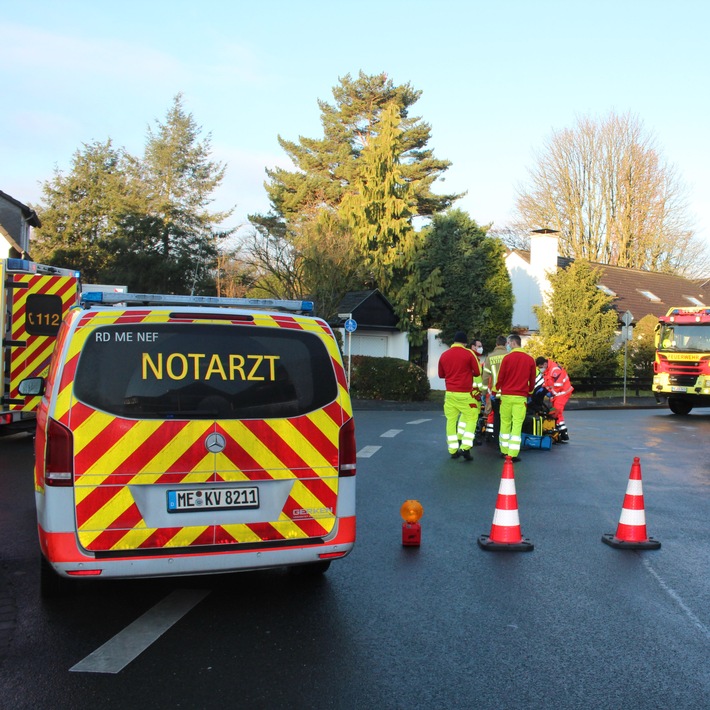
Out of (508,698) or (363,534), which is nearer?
(508,698)

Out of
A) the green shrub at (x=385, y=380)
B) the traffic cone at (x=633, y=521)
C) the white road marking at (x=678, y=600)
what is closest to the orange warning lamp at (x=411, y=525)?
the traffic cone at (x=633, y=521)

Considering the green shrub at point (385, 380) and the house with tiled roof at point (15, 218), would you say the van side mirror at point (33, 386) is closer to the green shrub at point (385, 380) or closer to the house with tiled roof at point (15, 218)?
the green shrub at point (385, 380)

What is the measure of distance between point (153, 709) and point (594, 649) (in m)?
2.36

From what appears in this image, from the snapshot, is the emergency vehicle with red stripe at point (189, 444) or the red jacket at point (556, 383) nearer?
the emergency vehicle with red stripe at point (189, 444)

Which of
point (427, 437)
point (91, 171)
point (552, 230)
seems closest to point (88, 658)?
point (427, 437)

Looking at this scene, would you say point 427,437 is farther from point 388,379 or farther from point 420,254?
point 420,254

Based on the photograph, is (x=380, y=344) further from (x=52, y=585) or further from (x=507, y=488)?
(x=52, y=585)

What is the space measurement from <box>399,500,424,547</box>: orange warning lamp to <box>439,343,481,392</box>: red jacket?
4980 mm

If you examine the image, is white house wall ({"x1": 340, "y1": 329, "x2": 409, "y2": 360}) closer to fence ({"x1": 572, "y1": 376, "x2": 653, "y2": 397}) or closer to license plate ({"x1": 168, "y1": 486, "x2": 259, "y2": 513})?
fence ({"x1": 572, "y1": 376, "x2": 653, "y2": 397})

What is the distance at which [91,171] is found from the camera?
187 ft

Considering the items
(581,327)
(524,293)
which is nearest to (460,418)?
(581,327)

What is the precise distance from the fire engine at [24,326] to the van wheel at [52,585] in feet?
23.9

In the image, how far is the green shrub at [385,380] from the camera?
25984 mm

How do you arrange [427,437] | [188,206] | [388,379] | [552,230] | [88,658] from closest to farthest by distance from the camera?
[88,658]
[427,437]
[388,379]
[552,230]
[188,206]
